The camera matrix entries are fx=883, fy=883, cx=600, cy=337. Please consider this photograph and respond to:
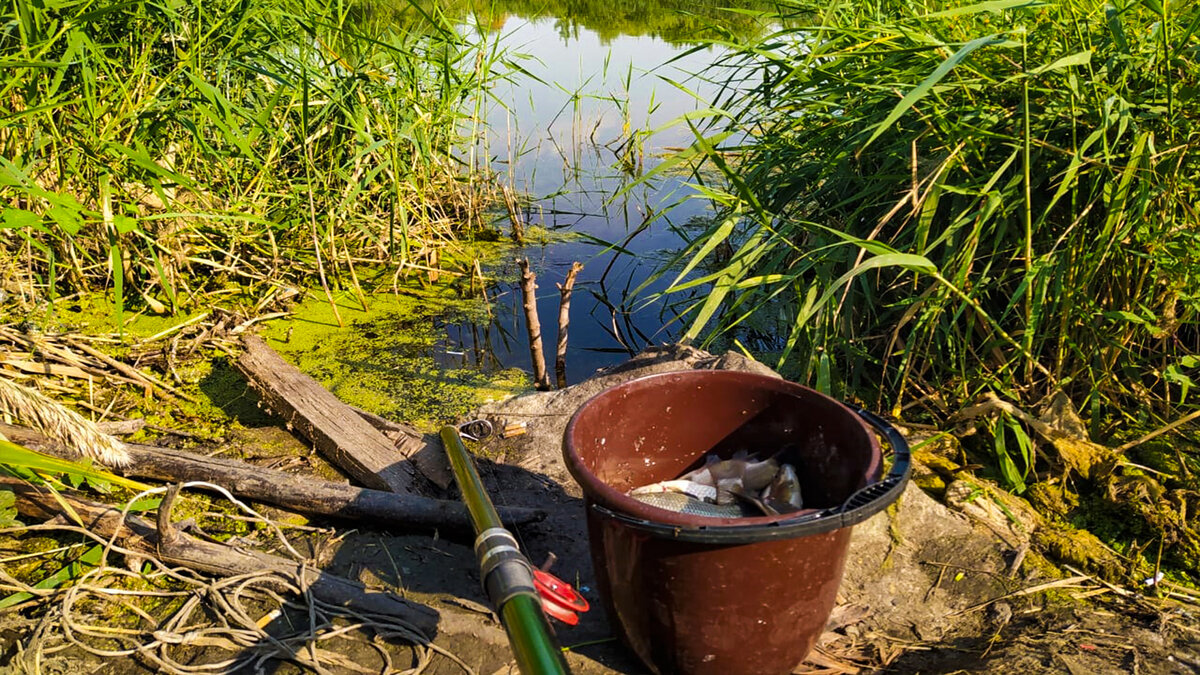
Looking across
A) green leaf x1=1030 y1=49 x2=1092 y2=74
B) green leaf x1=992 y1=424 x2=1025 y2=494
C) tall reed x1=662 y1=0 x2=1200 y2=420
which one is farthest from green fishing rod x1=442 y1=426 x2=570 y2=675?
green leaf x1=1030 y1=49 x2=1092 y2=74

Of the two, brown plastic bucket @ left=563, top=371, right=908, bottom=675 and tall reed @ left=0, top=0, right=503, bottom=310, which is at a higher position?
tall reed @ left=0, top=0, right=503, bottom=310

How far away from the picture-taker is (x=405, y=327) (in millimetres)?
4145

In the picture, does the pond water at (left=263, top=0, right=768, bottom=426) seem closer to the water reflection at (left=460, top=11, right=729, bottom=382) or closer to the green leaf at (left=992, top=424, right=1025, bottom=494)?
the water reflection at (left=460, top=11, right=729, bottom=382)

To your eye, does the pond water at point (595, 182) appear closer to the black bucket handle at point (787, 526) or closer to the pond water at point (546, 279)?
the pond water at point (546, 279)

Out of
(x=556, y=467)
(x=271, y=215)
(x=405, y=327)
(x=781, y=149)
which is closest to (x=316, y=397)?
(x=556, y=467)

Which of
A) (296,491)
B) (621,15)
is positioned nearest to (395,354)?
(296,491)

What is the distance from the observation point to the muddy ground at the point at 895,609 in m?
1.98

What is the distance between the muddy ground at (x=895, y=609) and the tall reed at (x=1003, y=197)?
0.55 metres

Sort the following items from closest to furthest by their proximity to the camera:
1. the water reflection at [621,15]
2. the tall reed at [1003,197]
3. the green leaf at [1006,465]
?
the tall reed at [1003,197]
the green leaf at [1006,465]
the water reflection at [621,15]

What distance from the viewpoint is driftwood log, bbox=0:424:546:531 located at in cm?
243

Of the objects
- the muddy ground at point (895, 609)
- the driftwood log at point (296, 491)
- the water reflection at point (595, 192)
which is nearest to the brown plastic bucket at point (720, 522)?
the muddy ground at point (895, 609)

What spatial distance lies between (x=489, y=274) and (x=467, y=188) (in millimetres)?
886

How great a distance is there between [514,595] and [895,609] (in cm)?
108

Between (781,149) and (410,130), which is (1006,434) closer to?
(781,149)
